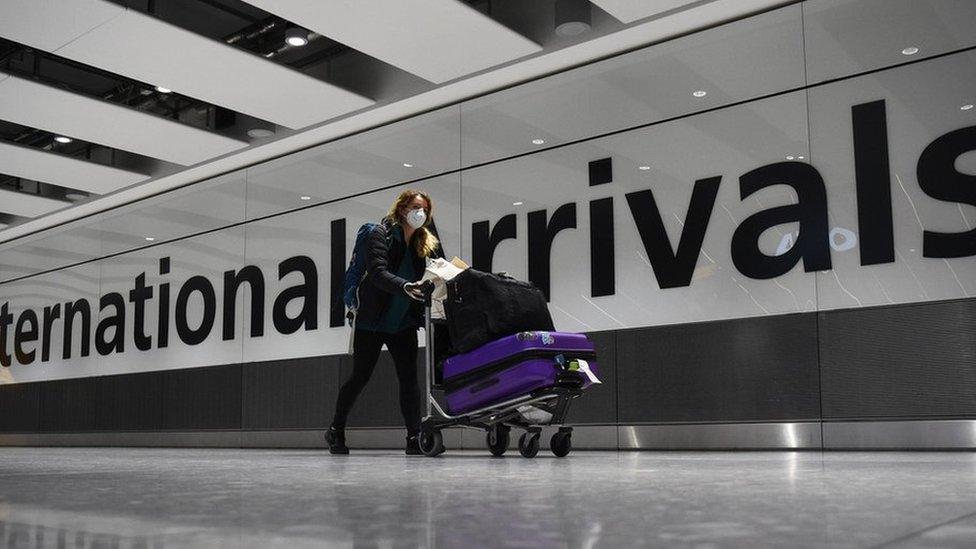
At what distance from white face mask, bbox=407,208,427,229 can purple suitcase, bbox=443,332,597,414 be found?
2.78 feet

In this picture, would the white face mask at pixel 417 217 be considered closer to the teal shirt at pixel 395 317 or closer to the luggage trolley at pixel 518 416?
the teal shirt at pixel 395 317

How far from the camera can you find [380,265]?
4.90 metres

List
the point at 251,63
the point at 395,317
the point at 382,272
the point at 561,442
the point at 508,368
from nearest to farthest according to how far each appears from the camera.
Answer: the point at 508,368, the point at 561,442, the point at 382,272, the point at 395,317, the point at 251,63

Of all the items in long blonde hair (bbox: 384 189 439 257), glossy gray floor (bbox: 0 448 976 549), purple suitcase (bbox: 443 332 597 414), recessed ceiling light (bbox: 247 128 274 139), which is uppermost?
recessed ceiling light (bbox: 247 128 274 139)

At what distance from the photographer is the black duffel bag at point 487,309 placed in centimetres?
445

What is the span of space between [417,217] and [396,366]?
868 mm

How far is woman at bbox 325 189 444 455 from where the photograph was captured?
16.5 ft

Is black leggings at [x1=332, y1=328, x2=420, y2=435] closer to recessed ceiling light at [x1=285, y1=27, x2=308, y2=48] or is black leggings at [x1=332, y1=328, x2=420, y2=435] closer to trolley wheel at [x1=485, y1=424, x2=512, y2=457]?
trolley wheel at [x1=485, y1=424, x2=512, y2=457]

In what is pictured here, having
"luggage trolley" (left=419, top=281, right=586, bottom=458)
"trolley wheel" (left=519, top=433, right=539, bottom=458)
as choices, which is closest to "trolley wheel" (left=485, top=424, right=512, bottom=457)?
"luggage trolley" (left=419, top=281, right=586, bottom=458)

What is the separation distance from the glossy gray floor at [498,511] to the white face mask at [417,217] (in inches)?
96.6

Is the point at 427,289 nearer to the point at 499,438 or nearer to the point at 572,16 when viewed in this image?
the point at 499,438

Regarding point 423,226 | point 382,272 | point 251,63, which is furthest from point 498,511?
point 251,63

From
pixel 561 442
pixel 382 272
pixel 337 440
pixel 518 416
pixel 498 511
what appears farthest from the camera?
pixel 337 440

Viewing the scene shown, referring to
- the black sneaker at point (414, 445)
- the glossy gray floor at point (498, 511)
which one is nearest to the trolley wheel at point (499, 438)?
A: the black sneaker at point (414, 445)
